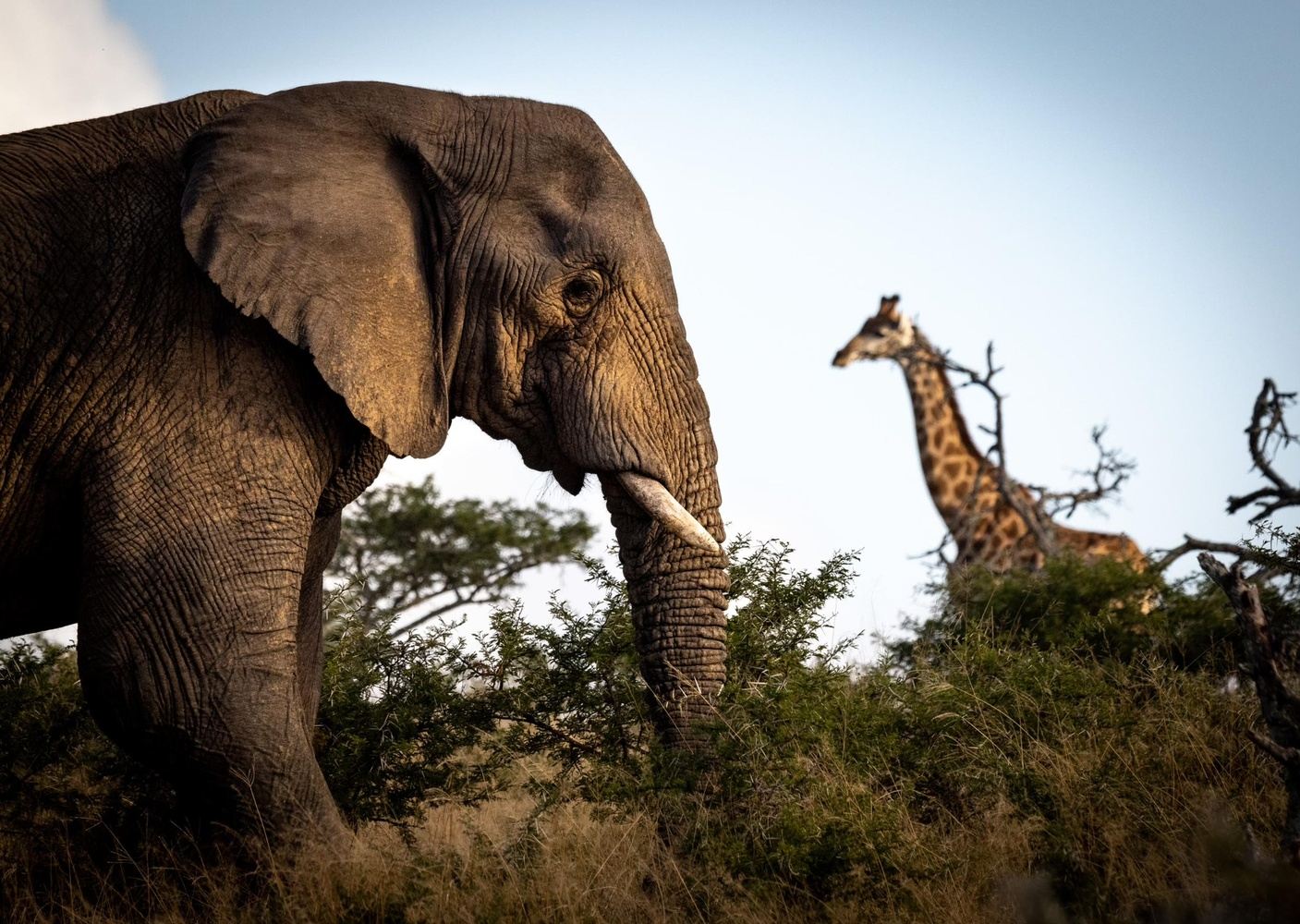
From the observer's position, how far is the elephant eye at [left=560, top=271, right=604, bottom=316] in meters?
5.08

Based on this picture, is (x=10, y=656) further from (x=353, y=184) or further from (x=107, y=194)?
(x=353, y=184)

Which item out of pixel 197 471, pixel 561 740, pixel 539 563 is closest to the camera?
pixel 197 471

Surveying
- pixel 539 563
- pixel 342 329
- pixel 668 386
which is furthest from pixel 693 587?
pixel 539 563

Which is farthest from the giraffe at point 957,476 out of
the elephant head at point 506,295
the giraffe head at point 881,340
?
the elephant head at point 506,295

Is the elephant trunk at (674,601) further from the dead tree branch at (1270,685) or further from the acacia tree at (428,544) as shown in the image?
the acacia tree at (428,544)

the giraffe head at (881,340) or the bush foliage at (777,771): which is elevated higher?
the giraffe head at (881,340)

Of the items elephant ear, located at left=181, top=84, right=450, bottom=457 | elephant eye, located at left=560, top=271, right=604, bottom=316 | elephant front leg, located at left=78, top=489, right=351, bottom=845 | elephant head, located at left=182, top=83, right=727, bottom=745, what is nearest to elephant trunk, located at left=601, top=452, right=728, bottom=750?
elephant head, located at left=182, top=83, right=727, bottom=745

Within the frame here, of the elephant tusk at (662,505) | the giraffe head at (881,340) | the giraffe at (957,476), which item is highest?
the giraffe head at (881,340)

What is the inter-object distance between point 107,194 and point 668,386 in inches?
79.3

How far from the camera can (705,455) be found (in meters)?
5.37

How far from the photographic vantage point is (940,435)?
1495 cm

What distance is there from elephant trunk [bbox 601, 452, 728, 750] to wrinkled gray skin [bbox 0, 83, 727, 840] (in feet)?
0.04

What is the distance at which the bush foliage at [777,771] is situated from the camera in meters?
4.38

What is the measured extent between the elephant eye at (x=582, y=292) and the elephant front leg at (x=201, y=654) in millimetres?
1266
